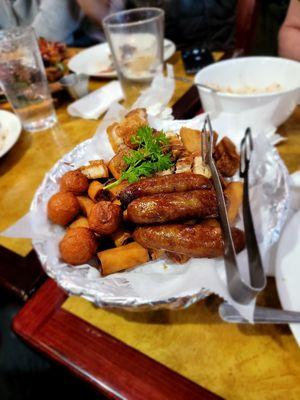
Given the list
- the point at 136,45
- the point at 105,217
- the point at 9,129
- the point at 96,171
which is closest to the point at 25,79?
the point at 9,129

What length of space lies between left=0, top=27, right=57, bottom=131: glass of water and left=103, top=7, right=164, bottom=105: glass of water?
1.16 feet

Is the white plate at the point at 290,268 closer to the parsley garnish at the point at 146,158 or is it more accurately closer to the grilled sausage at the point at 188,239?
the grilled sausage at the point at 188,239

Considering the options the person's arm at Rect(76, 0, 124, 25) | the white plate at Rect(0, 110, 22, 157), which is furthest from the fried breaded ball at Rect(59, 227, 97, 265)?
the person's arm at Rect(76, 0, 124, 25)

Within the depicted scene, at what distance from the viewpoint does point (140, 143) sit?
0.76 metres

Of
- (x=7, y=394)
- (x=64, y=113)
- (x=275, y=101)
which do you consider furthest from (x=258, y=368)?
(x=64, y=113)

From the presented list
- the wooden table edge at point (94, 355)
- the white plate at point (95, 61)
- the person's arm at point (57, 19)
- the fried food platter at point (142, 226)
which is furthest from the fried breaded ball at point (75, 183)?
the person's arm at point (57, 19)

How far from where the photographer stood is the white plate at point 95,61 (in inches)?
72.7

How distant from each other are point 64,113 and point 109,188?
1001mm

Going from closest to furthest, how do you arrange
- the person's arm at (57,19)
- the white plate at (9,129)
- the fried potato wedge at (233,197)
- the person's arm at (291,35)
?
the fried potato wedge at (233,197) → the white plate at (9,129) → the person's arm at (291,35) → the person's arm at (57,19)

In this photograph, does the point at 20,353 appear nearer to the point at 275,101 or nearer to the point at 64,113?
the point at 64,113

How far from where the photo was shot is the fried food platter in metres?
0.63

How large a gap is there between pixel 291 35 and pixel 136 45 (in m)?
0.89

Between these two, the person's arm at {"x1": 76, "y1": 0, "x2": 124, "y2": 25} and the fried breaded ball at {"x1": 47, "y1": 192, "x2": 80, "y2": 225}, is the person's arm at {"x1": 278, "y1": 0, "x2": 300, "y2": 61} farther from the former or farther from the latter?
the fried breaded ball at {"x1": 47, "y1": 192, "x2": 80, "y2": 225}

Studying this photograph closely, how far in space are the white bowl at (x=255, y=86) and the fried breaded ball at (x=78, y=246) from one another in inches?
25.7
